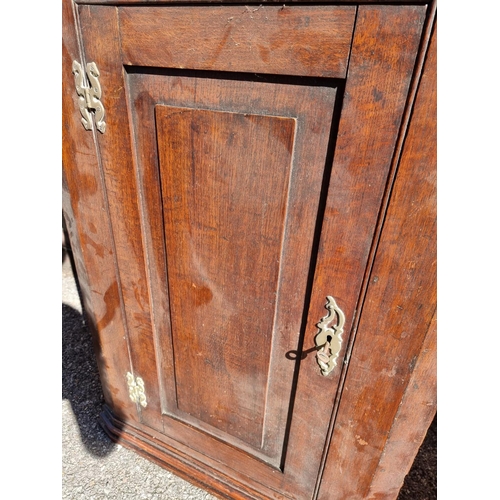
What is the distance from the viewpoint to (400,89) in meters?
0.61

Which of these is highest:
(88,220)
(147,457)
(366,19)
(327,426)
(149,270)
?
(366,19)

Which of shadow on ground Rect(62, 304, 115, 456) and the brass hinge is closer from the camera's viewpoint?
the brass hinge

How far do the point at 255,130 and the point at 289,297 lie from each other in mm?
405

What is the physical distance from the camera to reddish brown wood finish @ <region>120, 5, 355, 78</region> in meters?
0.61

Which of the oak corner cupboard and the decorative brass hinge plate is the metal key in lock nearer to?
the oak corner cupboard

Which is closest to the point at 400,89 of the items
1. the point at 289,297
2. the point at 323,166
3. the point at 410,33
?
the point at 410,33

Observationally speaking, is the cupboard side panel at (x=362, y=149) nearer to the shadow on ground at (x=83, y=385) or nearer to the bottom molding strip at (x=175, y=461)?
the bottom molding strip at (x=175, y=461)

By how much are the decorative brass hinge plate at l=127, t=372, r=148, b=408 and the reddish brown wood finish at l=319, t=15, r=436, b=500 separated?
2.32ft

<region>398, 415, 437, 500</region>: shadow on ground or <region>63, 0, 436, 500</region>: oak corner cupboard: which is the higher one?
<region>63, 0, 436, 500</region>: oak corner cupboard

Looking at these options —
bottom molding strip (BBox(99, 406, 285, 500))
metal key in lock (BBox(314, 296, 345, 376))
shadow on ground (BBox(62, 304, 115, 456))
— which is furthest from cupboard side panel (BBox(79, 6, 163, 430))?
metal key in lock (BBox(314, 296, 345, 376))

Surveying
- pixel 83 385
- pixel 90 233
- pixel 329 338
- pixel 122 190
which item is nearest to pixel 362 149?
pixel 329 338

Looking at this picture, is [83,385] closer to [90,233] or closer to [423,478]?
[90,233]

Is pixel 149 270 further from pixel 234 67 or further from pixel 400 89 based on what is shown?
pixel 400 89

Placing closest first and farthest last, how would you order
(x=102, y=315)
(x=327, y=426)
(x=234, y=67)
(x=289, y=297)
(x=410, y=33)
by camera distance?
1. (x=410, y=33)
2. (x=234, y=67)
3. (x=289, y=297)
4. (x=327, y=426)
5. (x=102, y=315)
